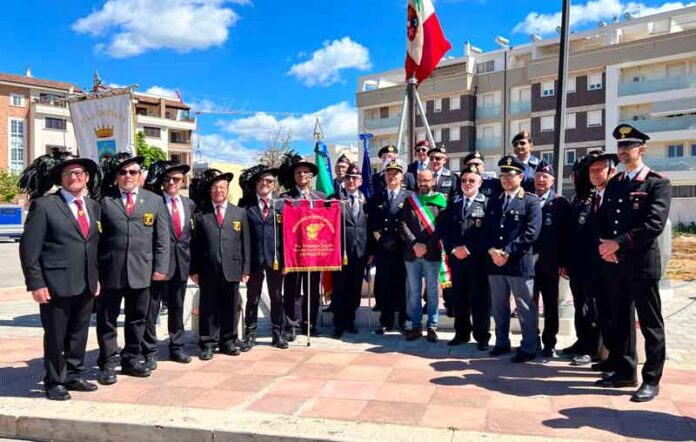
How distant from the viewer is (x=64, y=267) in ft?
17.4

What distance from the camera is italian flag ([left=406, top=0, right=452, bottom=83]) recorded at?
1185cm

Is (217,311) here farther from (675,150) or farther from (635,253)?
(675,150)

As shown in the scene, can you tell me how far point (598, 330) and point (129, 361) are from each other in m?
4.94

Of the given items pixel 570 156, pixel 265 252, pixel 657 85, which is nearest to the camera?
pixel 265 252

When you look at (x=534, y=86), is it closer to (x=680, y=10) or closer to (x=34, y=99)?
(x=680, y=10)

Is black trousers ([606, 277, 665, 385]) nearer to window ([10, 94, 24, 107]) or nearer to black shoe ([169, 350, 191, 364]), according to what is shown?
black shoe ([169, 350, 191, 364])

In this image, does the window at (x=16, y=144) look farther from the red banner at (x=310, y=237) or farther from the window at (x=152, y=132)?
the red banner at (x=310, y=237)

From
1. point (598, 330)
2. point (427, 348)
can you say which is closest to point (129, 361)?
point (427, 348)

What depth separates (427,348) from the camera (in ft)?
23.5

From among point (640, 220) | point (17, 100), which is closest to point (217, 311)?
point (640, 220)

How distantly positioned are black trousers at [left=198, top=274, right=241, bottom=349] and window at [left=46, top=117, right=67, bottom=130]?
2690 inches

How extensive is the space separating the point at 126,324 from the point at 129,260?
764mm

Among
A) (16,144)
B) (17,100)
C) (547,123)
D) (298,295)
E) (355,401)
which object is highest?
(17,100)

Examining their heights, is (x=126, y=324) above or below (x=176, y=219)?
below
